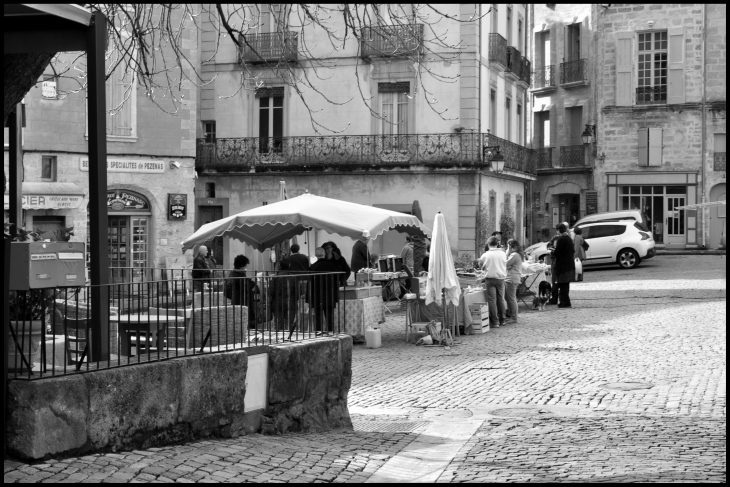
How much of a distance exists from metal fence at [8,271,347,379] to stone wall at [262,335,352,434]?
0.23 metres

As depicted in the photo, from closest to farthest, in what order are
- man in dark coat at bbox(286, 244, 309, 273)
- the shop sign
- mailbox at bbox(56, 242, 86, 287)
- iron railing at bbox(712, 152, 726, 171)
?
mailbox at bbox(56, 242, 86, 287) < man in dark coat at bbox(286, 244, 309, 273) < the shop sign < iron railing at bbox(712, 152, 726, 171)

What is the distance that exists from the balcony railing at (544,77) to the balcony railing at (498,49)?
12013 mm

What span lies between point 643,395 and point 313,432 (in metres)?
3.82

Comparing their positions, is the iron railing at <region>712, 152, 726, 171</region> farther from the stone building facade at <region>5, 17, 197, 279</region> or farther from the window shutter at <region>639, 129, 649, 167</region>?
the stone building facade at <region>5, 17, 197, 279</region>

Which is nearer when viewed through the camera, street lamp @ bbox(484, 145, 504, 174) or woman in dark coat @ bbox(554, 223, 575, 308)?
woman in dark coat @ bbox(554, 223, 575, 308)

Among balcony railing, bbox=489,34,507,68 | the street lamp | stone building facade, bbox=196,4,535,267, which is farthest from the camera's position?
balcony railing, bbox=489,34,507,68

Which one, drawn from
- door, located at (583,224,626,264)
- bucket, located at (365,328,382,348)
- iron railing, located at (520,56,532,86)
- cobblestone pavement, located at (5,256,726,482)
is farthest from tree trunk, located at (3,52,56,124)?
iron railing, located at (520,56,532,86)

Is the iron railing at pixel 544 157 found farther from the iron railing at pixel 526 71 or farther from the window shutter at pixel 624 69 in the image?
the iron railing at pixel 526 71

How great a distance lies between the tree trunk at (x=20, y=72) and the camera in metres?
7.83

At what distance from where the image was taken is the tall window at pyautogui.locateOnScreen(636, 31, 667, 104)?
4388 centimetres

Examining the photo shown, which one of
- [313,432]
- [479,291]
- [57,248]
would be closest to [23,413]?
[57,248]

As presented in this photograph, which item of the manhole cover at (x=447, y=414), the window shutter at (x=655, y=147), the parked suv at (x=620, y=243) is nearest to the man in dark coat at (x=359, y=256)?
the parked suv at (x=620, y=243)

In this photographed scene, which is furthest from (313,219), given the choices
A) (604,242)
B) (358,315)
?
(604,242)

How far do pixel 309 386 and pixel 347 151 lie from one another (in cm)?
2508
